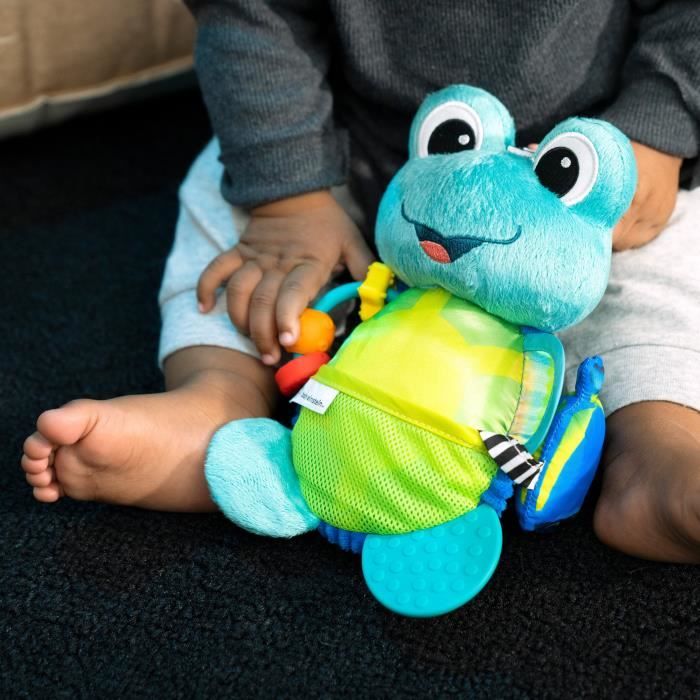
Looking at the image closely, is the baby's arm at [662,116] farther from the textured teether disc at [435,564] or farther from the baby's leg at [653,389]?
the textured teether disc at [435,564]

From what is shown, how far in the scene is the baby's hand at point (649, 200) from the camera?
767 mm

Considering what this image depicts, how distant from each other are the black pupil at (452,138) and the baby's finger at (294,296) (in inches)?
6.0

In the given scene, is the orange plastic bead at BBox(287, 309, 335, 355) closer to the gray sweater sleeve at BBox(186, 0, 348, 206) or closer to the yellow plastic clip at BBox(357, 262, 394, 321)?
the yellow plastic clip at BBox(357, 262, 394, 321)

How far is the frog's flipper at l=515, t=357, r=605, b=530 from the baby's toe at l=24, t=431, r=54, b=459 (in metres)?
0.32

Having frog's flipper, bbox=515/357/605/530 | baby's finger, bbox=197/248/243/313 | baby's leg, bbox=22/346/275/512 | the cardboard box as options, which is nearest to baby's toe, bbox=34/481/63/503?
baby's leg, bbox=22/346/275/512

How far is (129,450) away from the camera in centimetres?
63

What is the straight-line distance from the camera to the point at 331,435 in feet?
2.01

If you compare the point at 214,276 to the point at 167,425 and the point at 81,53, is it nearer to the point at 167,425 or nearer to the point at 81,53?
the point at 167,425

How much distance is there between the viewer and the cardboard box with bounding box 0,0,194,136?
3.40 feet

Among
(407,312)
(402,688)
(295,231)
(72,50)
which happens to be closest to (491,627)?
(402,688)

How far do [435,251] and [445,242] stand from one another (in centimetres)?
1

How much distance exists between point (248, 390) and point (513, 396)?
0.78ft

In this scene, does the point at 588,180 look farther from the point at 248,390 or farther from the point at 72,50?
the point at 72,50

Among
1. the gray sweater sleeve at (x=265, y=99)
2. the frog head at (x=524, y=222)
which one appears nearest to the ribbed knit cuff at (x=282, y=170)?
the gray sweater sleeve at (x=265, y=99)
